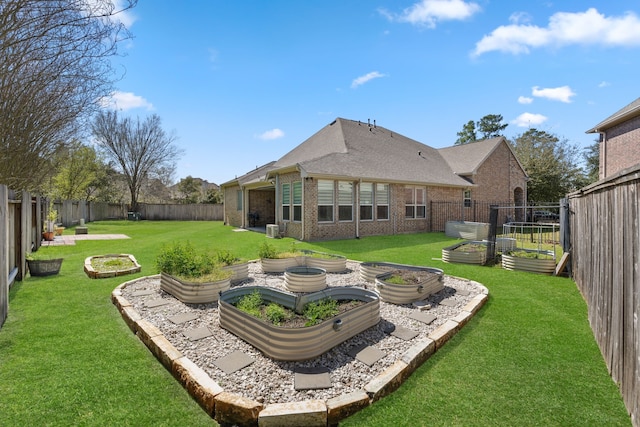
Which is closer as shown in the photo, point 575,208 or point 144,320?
point 144,320

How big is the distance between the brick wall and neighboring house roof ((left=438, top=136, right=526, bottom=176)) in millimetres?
5599

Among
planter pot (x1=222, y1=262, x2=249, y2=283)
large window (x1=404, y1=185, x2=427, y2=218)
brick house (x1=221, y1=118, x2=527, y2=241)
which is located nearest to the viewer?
planter pot (x1=222, y1=262, x2=249, y2=283)

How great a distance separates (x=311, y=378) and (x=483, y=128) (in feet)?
166

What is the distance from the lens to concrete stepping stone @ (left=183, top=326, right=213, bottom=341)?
346cm

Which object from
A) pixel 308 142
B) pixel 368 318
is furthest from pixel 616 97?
pixel 368 318

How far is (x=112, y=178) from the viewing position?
33750 mm

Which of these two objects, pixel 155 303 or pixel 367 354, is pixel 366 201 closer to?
pixel 155 303

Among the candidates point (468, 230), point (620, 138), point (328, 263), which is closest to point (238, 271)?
point (328, 263)

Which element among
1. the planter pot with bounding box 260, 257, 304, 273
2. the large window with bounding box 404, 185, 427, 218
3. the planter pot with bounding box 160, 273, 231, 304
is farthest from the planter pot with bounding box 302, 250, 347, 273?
the large window with bounding box 404, 185, 427, 218

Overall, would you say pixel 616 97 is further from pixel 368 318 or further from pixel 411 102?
pixel 368 318

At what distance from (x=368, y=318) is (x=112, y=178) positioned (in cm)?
3859

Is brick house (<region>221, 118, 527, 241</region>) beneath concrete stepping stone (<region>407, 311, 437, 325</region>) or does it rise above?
above

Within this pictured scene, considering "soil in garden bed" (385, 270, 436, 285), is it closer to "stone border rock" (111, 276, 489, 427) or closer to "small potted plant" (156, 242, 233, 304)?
"stone border rock" (111, 276, 489, 427)

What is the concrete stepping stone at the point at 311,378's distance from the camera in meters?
2.57
